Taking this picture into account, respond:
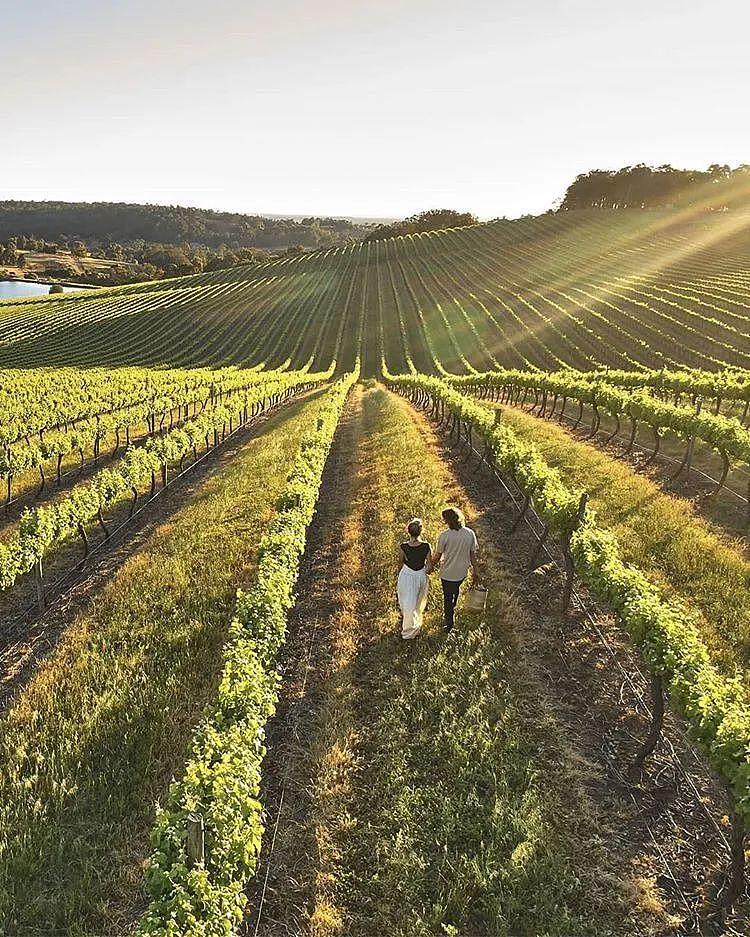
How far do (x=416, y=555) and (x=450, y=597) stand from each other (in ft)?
3.68

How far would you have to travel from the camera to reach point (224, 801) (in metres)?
6.07

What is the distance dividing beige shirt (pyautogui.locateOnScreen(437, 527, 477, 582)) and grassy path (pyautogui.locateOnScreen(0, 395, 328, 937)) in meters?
4.29

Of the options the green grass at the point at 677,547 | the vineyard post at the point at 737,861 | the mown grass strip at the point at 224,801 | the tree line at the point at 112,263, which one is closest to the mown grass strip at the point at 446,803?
→ the vineyard post at the point at 737,861

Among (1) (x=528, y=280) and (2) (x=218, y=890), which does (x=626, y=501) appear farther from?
(1) (x=528, y=280)

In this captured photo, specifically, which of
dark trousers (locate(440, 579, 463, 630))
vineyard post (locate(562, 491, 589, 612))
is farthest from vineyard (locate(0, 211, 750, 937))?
dark trousers (locate(440, 579, 463, 630))

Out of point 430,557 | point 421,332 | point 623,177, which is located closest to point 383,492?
point 430,557

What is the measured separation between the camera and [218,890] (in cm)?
538

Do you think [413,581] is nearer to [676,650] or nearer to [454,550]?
[454,550]

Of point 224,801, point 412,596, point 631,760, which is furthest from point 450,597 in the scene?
point 224,801

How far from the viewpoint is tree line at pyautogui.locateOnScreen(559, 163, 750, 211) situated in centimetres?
12312

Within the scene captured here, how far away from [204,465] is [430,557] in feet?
56.7

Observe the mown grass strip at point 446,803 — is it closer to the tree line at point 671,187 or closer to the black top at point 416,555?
the black top at point 416,555

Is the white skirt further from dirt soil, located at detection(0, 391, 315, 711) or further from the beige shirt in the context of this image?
dirt soil, located at detection(0, 391, 315, 711)

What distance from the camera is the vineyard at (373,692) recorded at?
20.6 ft
